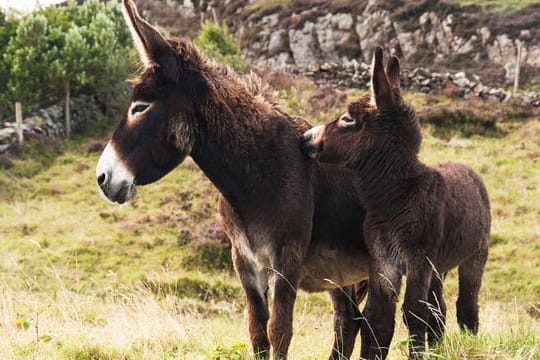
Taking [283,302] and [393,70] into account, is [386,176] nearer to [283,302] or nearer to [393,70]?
[393,70]

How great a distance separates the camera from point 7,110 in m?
29.4

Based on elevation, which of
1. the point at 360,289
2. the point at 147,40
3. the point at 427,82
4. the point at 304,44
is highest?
the point at 147,40

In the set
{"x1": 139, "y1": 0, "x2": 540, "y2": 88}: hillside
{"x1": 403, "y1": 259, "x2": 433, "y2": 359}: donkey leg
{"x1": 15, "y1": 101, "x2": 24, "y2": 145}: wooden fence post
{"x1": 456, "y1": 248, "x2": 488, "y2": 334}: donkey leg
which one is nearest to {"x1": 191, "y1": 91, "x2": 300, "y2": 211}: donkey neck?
{"x1": 403, "y1": 259, "x2": 433, "y2": 359}: donkey leg

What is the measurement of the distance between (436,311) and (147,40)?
10.9 feet

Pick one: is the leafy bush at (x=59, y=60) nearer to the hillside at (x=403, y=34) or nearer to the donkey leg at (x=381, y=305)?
the hillside at (x=403, y=34)

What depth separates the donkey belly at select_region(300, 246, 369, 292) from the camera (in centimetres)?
560

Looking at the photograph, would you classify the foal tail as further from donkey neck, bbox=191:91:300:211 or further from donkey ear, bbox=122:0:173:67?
donkey ear, bbox=122:0:173:67

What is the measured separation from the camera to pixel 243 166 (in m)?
5.30

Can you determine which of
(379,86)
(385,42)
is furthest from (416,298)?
(385,42)

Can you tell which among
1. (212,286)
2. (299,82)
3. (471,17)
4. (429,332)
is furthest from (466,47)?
(429,332)

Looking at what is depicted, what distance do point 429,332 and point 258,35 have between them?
43.6 m

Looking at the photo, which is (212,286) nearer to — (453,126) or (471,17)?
(453,126)

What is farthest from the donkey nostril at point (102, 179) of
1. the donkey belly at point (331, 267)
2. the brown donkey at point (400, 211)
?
the donkey belly at point (331, 267)

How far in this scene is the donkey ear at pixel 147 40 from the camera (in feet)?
16.6
